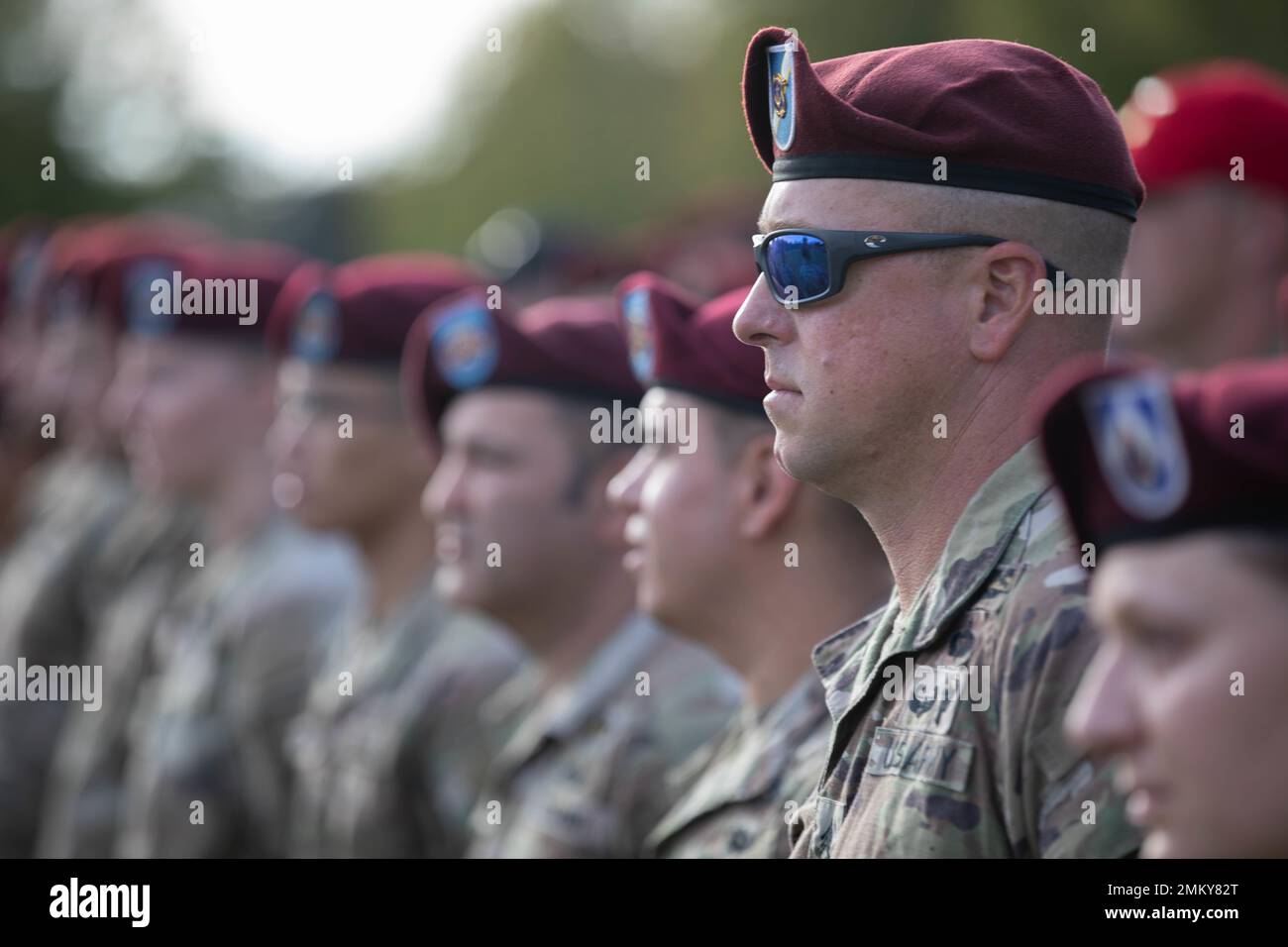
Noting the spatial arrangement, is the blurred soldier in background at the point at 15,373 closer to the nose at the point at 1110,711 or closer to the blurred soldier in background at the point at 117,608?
the blurred soldier in background at the point at 117,608

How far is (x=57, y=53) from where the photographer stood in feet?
115

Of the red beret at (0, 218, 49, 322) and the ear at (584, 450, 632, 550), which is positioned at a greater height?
the red beret at (0, 218, 49, 322)

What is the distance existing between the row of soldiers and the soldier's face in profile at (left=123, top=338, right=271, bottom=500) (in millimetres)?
19

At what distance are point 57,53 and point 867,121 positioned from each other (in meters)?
34.6

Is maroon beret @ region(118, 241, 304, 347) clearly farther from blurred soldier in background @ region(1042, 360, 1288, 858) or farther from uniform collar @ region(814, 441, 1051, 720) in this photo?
blurred soldier in background @ region(1042, 360, 1288, 858)

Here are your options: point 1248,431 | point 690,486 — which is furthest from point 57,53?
point 1248,431

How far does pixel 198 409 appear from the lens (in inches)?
345

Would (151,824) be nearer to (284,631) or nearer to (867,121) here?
(284,631)

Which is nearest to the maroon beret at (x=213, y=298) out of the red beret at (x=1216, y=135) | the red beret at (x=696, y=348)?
the red beret at (x=1216, y=135)

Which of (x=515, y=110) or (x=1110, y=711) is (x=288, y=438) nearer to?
(x=1110, y=711)

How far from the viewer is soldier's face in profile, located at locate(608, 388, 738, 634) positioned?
4.32m

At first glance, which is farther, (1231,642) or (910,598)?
(910,598)

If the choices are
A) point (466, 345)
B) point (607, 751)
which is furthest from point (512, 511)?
point (607, 751)

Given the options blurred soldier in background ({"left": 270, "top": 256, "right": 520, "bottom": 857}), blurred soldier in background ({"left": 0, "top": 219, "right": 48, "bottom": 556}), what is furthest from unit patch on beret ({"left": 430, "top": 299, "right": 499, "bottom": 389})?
blurred soldier in background ({"left": 0, "top": 219, "right": 48, "bottom": 556})
